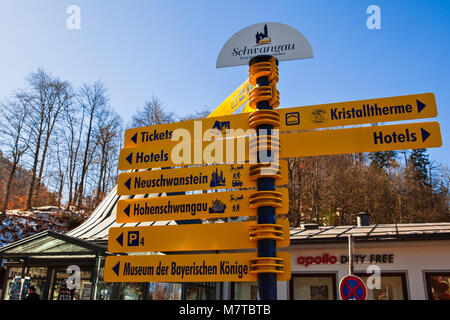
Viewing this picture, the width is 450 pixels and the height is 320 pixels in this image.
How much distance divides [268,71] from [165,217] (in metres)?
2.09

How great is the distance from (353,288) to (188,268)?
238 inches

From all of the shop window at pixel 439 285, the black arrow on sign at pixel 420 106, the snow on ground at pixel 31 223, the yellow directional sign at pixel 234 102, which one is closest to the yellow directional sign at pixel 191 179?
the yellow directional sign at pixel 234 102

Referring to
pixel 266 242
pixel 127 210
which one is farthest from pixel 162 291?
pixel 266 242

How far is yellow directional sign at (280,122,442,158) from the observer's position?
370 cm

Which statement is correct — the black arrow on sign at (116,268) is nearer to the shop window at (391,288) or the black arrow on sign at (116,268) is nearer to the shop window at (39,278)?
the shop window at (39,278)

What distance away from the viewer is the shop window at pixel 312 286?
49.8ft

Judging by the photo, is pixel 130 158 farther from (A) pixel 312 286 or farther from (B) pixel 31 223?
(B) pixel 31 223

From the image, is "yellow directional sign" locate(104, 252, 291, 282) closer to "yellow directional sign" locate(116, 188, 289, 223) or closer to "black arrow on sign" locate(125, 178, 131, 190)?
"yellow directional sign" locate(116, 188, 289, 223)

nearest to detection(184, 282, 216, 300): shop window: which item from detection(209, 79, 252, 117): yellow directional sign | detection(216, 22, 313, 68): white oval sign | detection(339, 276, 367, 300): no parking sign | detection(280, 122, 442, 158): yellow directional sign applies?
detection(339, 276, 367, 300): no parking sign

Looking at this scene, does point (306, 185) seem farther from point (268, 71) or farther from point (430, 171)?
point (268, 71)

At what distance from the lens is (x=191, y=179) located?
171 inches

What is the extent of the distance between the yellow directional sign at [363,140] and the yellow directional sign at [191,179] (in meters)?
0.32

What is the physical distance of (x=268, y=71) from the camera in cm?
415

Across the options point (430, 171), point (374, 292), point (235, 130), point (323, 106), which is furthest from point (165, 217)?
point (430, 171)
